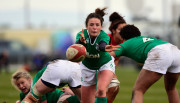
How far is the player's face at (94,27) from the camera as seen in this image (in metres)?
7.46

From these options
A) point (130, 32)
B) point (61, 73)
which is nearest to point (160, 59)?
point (130, 32)

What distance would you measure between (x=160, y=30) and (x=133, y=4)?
143 inches

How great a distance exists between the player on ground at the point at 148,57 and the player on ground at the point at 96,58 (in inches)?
10.1

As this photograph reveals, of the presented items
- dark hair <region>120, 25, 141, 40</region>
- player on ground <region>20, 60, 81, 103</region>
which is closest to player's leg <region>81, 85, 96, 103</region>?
player on ground <region>20, 60, 81, 103</region>

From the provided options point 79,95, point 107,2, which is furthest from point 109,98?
point 107,2

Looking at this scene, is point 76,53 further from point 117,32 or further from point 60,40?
point 60,40

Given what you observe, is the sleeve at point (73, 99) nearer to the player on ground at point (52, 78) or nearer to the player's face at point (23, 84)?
the player on ground at point (52, 78)

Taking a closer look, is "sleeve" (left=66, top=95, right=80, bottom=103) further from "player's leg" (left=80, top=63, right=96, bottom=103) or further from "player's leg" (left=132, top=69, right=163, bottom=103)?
"player's leg" (left=132, top=69, right=163, bottom=103)

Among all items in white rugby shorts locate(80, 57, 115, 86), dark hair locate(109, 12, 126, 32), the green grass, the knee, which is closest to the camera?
the knee

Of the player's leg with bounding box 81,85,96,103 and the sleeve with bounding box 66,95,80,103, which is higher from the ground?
the player's leg with bounding box 81,85,96,103

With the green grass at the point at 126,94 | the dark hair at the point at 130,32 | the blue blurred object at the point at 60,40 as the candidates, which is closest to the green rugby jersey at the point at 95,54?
the dark hair at the point at 130,32

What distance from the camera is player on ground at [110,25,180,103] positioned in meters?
7.13

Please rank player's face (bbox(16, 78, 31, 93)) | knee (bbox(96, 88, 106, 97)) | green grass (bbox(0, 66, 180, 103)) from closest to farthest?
1. knee (bbox(96, 88, 106, 97))
2. player's face (bbox(16, 78, 31, 93))
3. green grass (bbox(0, 66, 180, 103))

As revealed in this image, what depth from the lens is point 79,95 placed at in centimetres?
802
